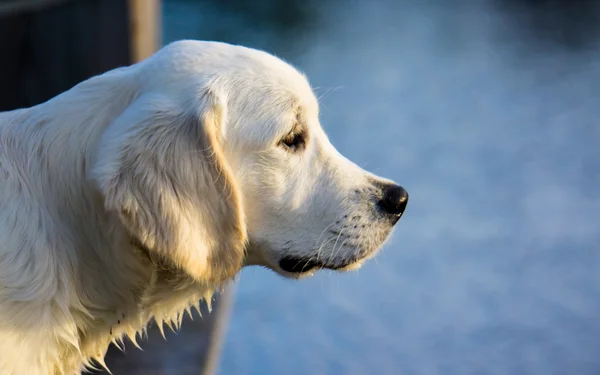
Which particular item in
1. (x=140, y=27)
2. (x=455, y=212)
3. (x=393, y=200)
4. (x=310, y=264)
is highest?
(x=393, y=200)

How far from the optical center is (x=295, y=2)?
16875mm

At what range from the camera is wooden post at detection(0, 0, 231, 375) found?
536cm

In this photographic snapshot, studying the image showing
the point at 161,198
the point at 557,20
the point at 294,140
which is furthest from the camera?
the point at 557,20

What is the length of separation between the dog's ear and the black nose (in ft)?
1.91

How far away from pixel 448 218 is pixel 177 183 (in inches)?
189

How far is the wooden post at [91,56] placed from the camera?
5355 millimetres

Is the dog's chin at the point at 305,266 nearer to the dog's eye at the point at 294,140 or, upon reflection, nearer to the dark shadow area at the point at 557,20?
the dog's eye at the point at 294,140

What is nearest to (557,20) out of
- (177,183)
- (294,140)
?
(294,140)

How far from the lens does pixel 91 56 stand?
7.59 m

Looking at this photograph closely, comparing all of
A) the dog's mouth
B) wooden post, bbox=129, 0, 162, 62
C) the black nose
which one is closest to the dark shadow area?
wooden post, bbox=129, 0, 162, 62

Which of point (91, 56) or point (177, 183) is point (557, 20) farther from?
point (177, 183)

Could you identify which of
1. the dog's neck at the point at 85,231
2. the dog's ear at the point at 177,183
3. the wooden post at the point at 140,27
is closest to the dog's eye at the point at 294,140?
the dog's ear at the point at 177,183

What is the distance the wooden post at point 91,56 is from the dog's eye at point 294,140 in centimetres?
217

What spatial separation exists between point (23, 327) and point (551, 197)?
5.93 meters
